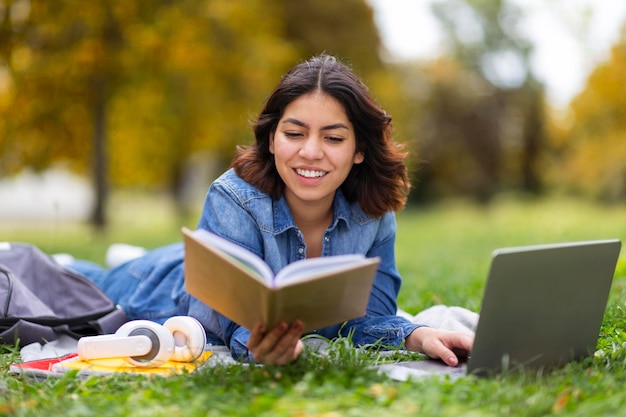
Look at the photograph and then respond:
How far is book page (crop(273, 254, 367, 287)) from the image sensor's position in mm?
2355

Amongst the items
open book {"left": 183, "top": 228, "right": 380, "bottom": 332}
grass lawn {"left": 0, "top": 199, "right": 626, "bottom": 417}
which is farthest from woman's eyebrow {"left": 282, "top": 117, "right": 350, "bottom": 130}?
grass lawn {"left": 0, "top": 199, "right": 626, "bottom": 417}

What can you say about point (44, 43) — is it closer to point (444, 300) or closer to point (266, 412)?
point (444, 300)

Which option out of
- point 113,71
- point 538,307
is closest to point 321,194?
point 538,307

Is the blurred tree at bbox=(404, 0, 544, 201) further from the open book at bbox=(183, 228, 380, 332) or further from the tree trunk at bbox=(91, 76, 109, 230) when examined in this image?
the open book at bbox=(183, 228, 380, 332)

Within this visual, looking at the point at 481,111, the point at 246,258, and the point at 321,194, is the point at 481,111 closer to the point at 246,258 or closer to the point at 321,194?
the point at 321,194

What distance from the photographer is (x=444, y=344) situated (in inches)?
119

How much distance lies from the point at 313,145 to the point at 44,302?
188 centimetres

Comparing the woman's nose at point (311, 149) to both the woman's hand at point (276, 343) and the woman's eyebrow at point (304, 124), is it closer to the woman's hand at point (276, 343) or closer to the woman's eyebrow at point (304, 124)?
the woman's eyebrow at point (304, 124)

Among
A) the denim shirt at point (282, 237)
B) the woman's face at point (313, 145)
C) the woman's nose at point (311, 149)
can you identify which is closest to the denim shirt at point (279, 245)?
the denim shirt at point (282, 237)

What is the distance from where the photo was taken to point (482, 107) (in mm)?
23688

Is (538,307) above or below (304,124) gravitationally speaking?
below

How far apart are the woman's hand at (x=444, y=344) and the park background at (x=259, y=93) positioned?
1.03 m

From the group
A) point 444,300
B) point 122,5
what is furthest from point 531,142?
point 444,300

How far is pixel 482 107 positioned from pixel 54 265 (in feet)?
69.2
